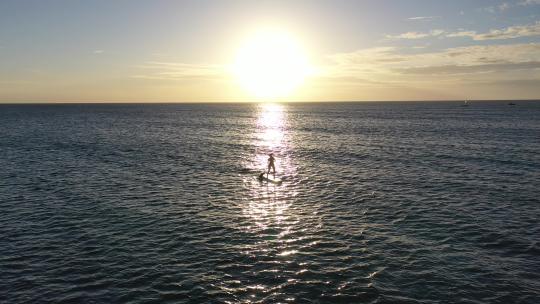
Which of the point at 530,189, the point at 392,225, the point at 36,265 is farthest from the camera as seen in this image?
the point at 530,189

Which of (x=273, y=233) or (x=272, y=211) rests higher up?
(x=272, y=211)

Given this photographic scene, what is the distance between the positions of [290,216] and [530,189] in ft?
91.0

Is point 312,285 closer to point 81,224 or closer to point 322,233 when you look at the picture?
point 322,233

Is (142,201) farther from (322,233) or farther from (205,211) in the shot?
(322,233)

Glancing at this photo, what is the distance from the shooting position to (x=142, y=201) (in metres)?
38.8

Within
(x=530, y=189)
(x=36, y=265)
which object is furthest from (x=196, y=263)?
(x=530, y=189)

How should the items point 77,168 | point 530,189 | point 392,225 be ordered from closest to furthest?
point 392,225 < point 530,189 < point 77,168

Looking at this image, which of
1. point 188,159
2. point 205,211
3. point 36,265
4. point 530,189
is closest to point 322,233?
point 205,211

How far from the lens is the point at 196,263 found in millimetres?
24219

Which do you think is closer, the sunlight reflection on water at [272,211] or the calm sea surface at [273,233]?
the calm sea surface at [273,233]

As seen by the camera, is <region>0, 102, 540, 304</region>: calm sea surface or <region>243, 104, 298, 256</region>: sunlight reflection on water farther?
<region>243, 104, 298, 256</region>: sunlight reflection on water

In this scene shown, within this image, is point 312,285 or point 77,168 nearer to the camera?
point 312,285

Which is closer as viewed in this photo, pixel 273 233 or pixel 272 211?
pixel 273 233

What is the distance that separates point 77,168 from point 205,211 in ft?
103
